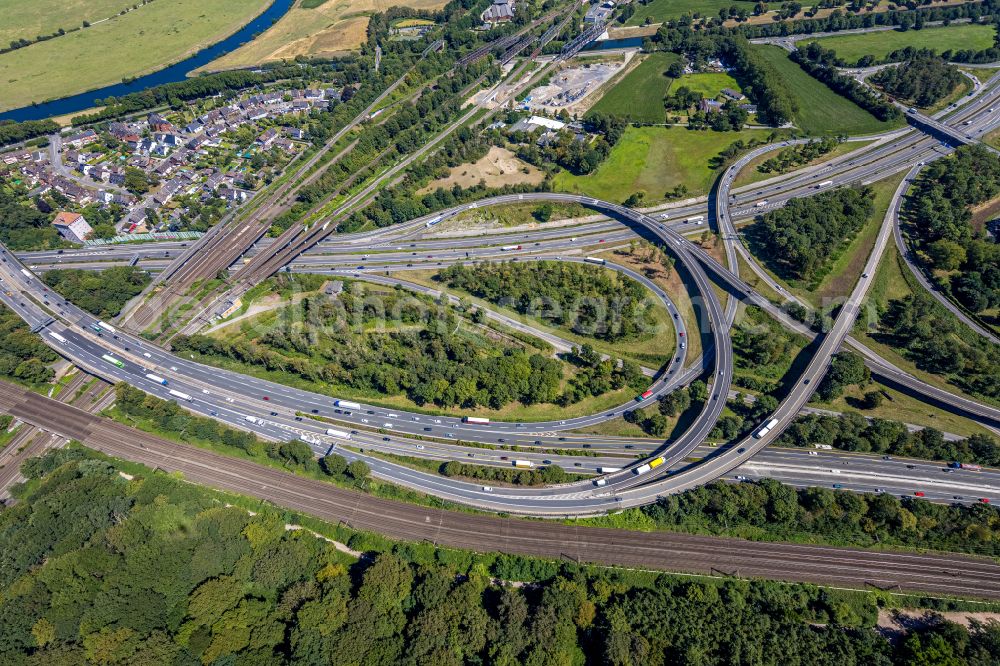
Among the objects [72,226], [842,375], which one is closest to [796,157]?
[842,375]

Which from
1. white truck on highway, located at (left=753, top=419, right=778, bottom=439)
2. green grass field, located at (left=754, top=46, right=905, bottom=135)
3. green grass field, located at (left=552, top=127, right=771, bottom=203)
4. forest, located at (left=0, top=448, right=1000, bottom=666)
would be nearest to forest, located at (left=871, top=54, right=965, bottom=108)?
green grass field, located at (left=754, top=46, right=905, bottom=135)

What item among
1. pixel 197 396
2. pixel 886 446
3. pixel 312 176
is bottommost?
pixel 886 446

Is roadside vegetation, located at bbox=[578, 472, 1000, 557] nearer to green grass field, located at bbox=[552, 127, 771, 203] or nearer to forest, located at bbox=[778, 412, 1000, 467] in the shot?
forest, located at bbox=[778, 412, 1000, 467]

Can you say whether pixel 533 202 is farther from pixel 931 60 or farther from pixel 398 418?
pixel 931 60

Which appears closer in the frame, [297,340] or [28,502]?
[28,502]

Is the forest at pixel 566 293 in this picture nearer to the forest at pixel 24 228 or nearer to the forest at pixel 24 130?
the forest at pixel 24 228

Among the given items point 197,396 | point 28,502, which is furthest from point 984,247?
point 28,502
